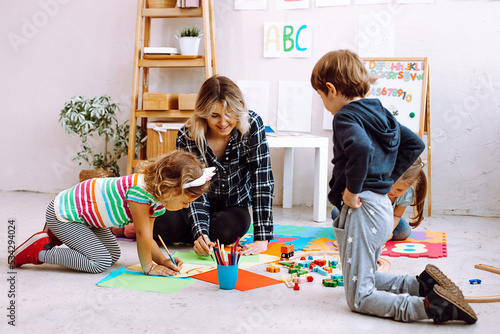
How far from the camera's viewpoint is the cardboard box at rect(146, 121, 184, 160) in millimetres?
3463

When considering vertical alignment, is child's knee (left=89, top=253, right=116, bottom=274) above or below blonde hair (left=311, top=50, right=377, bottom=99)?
below

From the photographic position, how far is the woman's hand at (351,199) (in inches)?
Answer: 58.9

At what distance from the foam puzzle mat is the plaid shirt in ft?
0.66

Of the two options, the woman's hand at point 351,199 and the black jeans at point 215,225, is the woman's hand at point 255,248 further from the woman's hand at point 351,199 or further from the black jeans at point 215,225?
the woman's hand at point 351,199

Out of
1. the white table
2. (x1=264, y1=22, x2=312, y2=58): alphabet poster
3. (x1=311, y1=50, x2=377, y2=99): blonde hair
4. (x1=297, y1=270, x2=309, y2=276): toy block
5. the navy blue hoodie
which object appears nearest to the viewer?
the navy blue hoodie

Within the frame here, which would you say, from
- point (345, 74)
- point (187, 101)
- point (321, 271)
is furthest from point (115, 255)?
point (187, 101)

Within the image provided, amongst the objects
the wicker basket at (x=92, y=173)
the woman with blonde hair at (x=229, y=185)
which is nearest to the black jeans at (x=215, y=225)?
the woman with blonde hair at (x=229, y=185)

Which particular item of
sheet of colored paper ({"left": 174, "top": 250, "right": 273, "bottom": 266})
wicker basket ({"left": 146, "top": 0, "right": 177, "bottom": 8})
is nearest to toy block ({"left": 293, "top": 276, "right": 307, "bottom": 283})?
sheet of colored paper ({"left": 174, "top": 250, "right": 273, "bottom": 266})

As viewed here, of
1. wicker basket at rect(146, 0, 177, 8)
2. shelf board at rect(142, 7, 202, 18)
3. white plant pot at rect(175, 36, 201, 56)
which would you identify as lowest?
white plant pot at rect(175, 36, 201, 56)

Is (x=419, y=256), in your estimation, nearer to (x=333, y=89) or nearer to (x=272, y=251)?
(x=272, y=251)

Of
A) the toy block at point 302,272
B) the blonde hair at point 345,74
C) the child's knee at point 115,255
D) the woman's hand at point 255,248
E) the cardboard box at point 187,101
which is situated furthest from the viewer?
the cardboard box at point 187,101

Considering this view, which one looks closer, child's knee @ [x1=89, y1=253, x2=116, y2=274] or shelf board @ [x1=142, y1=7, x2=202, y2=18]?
child's knee @ [x1=89, y1=253, x2=116, y2=274]

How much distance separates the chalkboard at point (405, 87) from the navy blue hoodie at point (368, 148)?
5.48 ft

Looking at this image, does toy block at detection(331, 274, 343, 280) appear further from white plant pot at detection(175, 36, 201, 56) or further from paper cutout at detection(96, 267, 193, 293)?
white plant pot at detection(175, 36, 201, 56)
